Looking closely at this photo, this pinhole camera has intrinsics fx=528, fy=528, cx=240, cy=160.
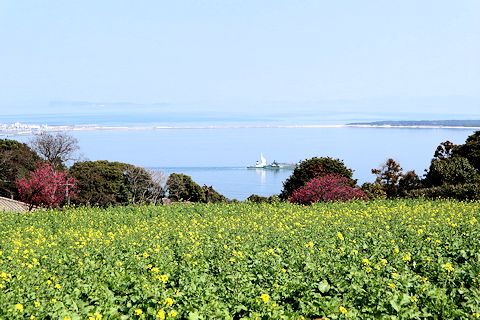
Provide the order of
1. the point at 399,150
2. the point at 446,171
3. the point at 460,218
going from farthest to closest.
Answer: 1. the point at 399,150
2. the point at 446,171
3. the point at 460,218

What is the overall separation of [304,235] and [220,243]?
1.95 m

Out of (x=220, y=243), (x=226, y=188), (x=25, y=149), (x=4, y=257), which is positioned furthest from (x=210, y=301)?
(x=226, y=188)

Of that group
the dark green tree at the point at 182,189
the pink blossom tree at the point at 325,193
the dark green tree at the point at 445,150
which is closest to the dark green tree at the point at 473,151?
the dark green tree at the point at 445,150

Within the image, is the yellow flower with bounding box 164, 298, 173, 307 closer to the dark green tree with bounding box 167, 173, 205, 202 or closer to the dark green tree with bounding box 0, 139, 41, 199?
the dark green tree with bounding box 167, 173, 205, 202

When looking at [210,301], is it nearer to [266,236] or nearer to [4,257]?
[266,236]

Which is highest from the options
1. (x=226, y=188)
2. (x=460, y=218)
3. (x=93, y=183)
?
(x=460, y=218)

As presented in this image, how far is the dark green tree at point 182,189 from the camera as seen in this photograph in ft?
160

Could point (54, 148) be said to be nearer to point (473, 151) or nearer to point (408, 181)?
point (408, 181)

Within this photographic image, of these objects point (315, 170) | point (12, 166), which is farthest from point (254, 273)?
point (12, 166)

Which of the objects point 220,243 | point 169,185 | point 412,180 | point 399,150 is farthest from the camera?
point 399,150

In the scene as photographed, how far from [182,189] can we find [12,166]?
1528 centimetres

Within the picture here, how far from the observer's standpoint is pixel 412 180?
43281 millimetres

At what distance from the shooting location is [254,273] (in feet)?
25.9

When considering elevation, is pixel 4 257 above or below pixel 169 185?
above
